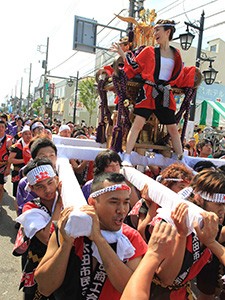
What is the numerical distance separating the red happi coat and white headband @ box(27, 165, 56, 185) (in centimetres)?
133

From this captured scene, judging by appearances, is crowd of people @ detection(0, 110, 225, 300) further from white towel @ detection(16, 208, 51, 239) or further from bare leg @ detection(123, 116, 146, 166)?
bare leg @ detection(123, 116, 146, 166)

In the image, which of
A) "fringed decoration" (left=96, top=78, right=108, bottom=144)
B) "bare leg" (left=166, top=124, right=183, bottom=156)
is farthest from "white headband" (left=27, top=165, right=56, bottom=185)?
"fringed decoration" (left=96, top=78, right=108, bottom=144)

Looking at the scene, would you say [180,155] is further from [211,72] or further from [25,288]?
[211,72]

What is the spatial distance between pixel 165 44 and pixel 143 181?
1.57m

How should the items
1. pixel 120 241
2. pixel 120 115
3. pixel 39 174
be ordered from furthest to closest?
pixel 120 115 < pixel 39 174 < pixel 120 241

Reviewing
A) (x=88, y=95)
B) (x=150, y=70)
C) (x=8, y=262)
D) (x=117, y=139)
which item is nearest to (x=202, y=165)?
(x=117, y=139)

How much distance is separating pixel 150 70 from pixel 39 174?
5.17 feet

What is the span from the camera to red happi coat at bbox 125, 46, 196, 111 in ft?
9.97

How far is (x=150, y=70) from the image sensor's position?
307 cm

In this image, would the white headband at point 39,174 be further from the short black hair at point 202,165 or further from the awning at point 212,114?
the awning at point 212,114

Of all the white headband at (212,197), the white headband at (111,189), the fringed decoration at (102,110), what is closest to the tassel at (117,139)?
the fringed decoration at (102,110)

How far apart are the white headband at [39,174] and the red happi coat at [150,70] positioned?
1327 mm

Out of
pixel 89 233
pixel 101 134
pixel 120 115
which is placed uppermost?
pixel 120 115

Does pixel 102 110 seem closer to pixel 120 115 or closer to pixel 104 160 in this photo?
pixel 120 115
